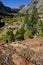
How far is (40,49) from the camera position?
17516mm

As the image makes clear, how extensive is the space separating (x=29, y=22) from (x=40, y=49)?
98.0 metres

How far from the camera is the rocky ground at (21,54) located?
48.5ft

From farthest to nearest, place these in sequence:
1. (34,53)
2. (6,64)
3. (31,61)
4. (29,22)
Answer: (29,22) < (34,53) < (31,61) < (6,64)

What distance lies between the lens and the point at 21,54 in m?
16.0

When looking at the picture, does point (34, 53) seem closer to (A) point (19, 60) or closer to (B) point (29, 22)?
(A) point (19, 60)

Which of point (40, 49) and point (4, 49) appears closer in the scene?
point (4, 49)

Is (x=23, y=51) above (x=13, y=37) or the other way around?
above

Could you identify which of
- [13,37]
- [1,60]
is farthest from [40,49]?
[13,37]

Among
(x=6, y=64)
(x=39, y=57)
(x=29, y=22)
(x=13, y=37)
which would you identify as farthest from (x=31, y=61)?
(x=29, y=22)

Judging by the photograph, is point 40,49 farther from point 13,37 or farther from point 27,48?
point 13,37

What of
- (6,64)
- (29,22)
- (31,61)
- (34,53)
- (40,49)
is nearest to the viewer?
(6,64)

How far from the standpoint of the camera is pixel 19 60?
587 inches

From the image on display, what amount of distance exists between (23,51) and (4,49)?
1581 mm

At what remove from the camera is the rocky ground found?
1477 centimetres
